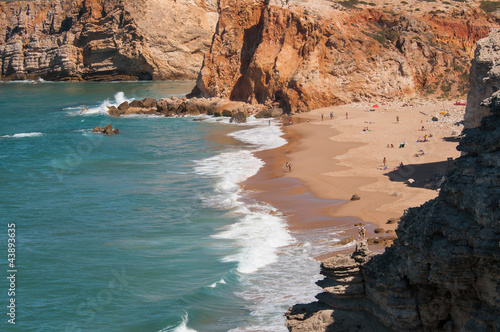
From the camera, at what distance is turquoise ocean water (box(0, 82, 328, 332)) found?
483 inches

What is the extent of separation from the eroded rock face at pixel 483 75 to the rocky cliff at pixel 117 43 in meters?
79.5

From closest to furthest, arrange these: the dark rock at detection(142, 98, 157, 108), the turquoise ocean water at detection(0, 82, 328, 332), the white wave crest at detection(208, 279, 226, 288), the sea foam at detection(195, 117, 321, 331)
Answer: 1. the sea foam at detection(195, 117, 321, 331)
2. the turquoise ocean water at detection(0, 82, 328, 332)
3. the white wave crest at detection(208, 279, 226, 288)
4. the dark rock at detection(142, 98, 157, 108)

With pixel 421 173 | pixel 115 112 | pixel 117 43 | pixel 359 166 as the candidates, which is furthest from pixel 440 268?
pixel 117 43

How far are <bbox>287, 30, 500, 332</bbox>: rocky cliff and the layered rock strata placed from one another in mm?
12

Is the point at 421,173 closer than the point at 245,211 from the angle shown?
No

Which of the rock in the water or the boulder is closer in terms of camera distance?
the rock in the water

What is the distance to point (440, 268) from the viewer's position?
269 inches

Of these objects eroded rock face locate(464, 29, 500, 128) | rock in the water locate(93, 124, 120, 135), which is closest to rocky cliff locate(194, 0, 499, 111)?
rock in the water locate(93, 124, 120, 135)

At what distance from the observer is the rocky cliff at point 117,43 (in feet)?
303

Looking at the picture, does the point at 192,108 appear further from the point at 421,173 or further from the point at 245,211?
the point at 245,211

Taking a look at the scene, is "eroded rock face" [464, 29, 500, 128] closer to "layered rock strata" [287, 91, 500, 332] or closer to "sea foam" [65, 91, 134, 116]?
"layered rock strata" [287, 91, 500, 332]

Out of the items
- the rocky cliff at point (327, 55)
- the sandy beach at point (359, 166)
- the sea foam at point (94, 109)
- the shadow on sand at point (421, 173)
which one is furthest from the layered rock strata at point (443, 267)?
the sea foam at point (94, 109)

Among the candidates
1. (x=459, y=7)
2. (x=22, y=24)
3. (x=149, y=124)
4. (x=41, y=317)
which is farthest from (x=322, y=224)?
(x=22, y=24)

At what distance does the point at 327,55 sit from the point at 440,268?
131 feet
